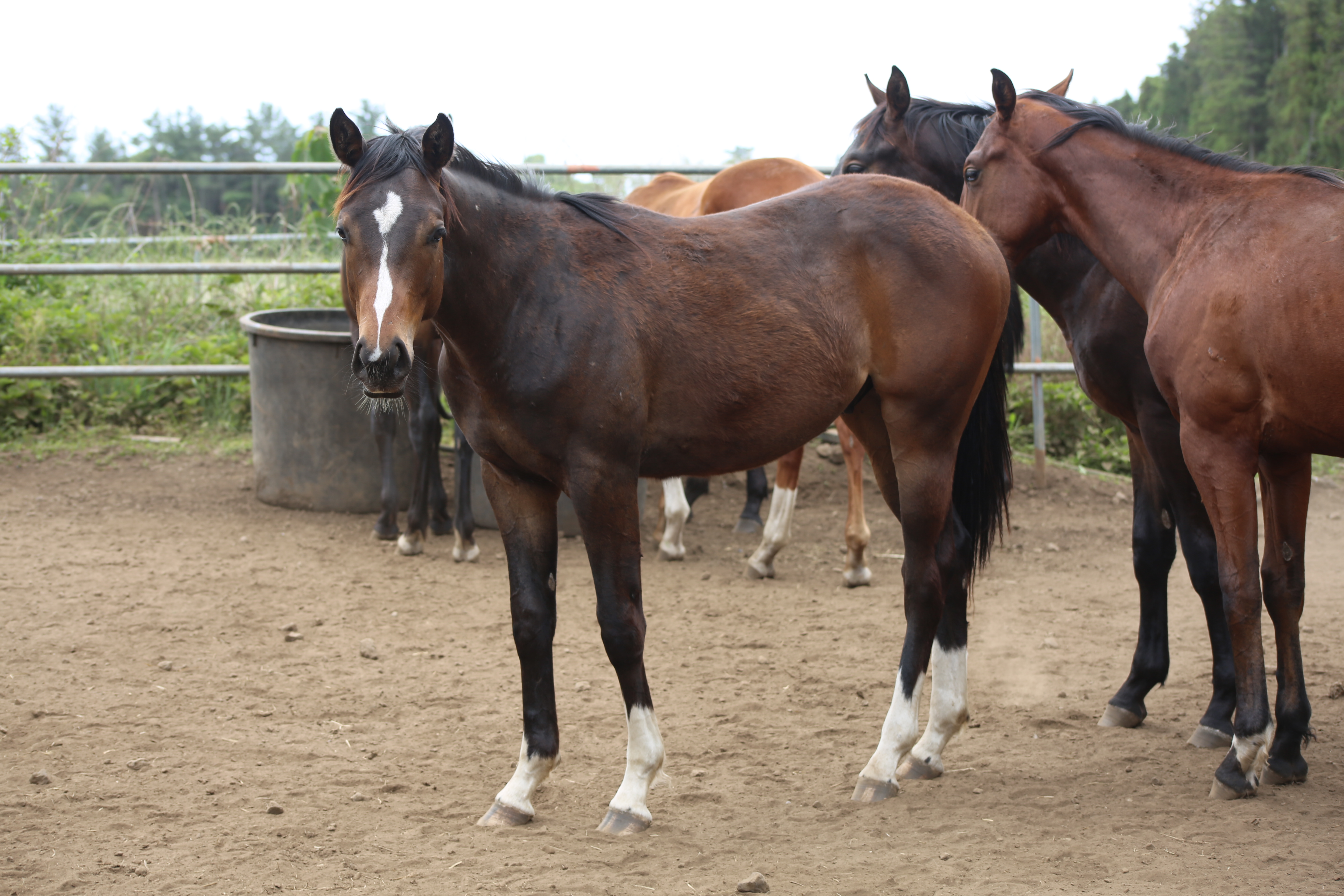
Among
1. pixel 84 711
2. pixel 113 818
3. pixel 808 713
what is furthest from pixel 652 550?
pixel 113 818

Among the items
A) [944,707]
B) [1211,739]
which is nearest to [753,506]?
[944,707]

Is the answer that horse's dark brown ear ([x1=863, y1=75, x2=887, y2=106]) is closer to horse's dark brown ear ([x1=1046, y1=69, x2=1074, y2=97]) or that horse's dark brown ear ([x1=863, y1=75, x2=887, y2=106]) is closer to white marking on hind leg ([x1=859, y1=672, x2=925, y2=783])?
horse's dark brown ear ([x1=1046, y1=69, x2=1074, y2=97])

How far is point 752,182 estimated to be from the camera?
20.2ft

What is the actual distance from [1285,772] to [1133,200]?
1.82m

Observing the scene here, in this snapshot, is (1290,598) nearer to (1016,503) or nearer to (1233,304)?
(1233,304)

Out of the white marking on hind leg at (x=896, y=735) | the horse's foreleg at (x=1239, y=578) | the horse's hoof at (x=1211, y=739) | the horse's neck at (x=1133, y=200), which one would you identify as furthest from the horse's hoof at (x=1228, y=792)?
the horse's neck at (x=1133, y=200)

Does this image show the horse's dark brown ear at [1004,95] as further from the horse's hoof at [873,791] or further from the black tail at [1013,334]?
the horse's hoof at [873,791]

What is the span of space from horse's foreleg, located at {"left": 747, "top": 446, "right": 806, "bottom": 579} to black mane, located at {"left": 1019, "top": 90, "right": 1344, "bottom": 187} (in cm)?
258

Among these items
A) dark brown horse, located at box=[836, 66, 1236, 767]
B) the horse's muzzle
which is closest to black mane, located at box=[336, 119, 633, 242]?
the horse's muzzle

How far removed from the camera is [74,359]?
7898mm

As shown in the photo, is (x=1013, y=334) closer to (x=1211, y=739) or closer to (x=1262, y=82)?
(x=1211, y=739)

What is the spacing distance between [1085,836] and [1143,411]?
5.01 ft

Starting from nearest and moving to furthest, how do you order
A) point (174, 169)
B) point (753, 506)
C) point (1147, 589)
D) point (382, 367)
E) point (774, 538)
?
1. point (382, 367)
2. point (1147, 589)
3. point (774, 538)
4. point (753, 506)
5. point (174, 169)

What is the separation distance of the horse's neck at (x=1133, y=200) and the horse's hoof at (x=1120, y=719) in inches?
58.5
